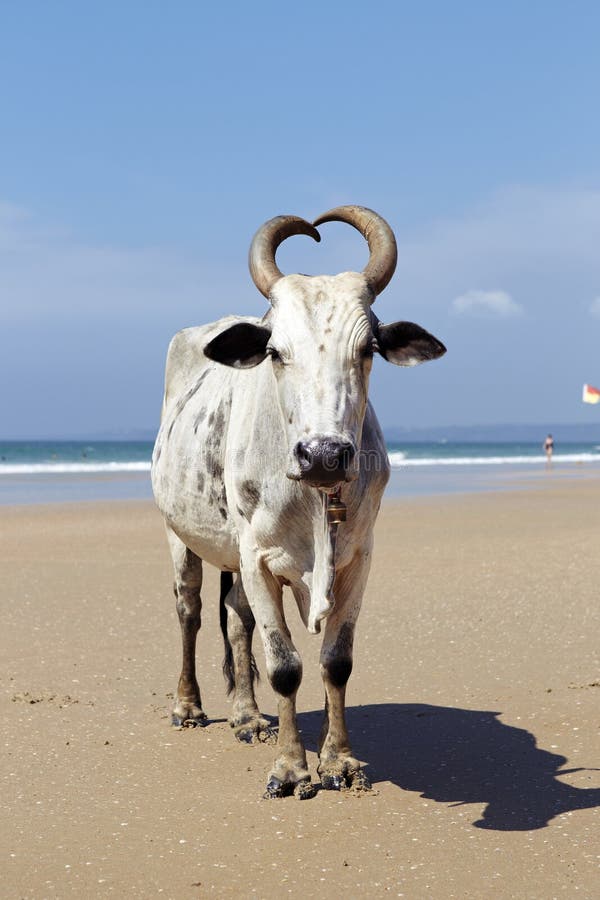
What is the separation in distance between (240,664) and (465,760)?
5.15 ft

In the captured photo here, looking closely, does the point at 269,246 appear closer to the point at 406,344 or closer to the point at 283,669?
the point at 406,344

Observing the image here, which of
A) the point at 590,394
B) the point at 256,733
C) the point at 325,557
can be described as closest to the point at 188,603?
Answer: the point at 256,733

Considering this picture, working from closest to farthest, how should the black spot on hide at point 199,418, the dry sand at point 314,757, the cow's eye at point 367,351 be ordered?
the dry sand at point 314,757, the cow's eye at point 367,351, the black spot on hide at point 199,418

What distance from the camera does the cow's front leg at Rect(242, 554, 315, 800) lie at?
5371 millimetres

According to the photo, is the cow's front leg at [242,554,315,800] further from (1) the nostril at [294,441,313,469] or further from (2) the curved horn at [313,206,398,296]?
(2) the curved horn at [313,206,398,296]

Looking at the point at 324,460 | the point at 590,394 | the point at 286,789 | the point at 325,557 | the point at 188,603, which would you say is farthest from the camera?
the point at 590,394

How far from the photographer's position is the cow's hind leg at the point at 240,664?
650cm

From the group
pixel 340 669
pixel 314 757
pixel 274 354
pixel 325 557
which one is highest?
pixel 274 354

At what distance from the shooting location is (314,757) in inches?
240

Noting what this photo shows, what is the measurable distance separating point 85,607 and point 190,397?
4367 mm

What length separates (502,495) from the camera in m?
27.7

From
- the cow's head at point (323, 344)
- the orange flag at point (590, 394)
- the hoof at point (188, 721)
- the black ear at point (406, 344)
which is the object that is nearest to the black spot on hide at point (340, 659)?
the cow's head at point (323, 344)

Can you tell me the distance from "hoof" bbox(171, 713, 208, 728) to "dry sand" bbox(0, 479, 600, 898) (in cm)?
9

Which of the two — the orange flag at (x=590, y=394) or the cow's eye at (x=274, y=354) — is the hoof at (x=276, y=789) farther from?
the orange flag at (x=590, y=394)
